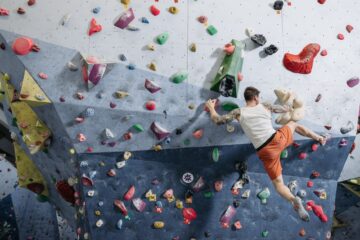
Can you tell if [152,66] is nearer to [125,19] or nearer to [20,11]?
[125,19]

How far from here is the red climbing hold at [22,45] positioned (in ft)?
13.6

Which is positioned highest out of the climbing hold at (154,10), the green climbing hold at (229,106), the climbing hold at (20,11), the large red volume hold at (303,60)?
the climbing hold at (154,10)

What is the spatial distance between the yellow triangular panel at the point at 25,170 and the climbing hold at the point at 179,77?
6.15ft

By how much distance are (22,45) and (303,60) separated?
2548 mm

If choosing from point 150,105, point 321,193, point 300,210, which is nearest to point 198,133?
point 150,105

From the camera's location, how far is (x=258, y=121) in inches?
155

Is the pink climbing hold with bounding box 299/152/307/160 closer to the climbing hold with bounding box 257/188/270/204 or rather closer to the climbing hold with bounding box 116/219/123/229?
the climbing hold with bounding box 257/188/270/204

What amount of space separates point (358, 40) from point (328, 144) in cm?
105

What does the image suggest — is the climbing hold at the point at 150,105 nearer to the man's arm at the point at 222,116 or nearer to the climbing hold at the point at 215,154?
the man's arm at the point at 222,116

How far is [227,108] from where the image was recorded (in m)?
4.35

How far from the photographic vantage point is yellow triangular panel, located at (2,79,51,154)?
4.48 metres

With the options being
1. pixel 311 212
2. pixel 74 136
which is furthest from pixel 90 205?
pixel 311 212

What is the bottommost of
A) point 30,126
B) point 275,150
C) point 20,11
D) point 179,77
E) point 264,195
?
point 264,195

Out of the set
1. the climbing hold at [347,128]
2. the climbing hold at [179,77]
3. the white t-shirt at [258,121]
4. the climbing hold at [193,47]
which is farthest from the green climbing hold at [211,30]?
the climbing hold at [347,128]
